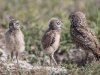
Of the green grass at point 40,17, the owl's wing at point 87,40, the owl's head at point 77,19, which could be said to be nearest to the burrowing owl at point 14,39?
the green grass at point 40,17

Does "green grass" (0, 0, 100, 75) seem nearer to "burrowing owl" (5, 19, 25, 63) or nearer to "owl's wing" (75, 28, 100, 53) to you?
"owl's wing" (75, 28, 100, 53)

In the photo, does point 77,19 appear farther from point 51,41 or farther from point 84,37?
point 51,41

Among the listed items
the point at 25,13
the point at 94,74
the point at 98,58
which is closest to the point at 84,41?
the point at 98,58

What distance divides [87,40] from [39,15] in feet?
16.0

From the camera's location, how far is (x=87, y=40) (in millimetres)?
10039

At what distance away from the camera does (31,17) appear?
13.3 metres

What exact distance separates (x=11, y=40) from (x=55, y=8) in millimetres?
6139

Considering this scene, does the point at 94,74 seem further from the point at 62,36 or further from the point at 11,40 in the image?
the point at 62,36

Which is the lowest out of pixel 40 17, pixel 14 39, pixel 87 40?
pixel 87 40

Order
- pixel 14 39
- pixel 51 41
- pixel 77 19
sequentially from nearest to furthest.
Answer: pixel 14 39 → pixel 51 41 → pixel 77 19

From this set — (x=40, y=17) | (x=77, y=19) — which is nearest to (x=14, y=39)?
(x=77, y=19)

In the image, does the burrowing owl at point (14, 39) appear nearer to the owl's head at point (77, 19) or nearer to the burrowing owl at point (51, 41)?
the burrowing owl at point (51, 41)

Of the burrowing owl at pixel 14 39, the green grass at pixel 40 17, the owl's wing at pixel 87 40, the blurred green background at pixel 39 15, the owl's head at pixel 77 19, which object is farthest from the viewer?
the blurred green background at pixel 39 15

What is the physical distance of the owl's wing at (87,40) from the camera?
392 inches
